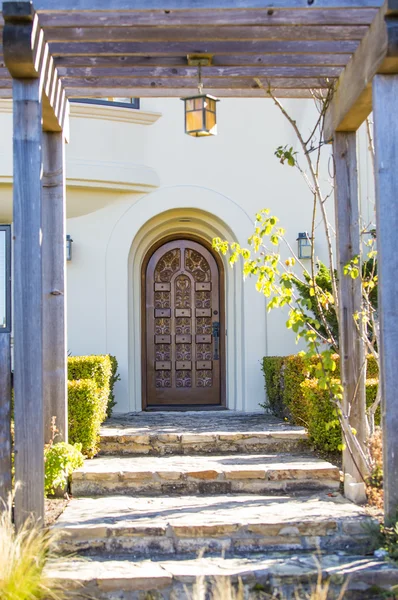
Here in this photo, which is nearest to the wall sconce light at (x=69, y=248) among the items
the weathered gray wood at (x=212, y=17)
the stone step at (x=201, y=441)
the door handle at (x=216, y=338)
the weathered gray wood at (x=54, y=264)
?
the door handle at (x=216, y=338)

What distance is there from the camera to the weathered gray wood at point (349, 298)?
563 centimetres

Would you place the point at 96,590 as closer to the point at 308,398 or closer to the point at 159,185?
the point at 308,398

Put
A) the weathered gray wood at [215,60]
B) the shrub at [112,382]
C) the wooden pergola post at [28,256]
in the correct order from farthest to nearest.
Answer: the shrub at [112,382] < the weathered gray wood at [215,60] < the wooden pergola post at [28,256]

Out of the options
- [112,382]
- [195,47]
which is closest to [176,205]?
[112,382]

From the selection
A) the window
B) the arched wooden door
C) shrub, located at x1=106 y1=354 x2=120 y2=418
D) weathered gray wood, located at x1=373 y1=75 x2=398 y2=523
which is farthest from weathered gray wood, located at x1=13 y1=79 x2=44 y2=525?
the arched wooden door

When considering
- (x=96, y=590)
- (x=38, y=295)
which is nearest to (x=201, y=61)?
(x=38, y=295)

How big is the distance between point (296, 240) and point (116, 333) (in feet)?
8.65

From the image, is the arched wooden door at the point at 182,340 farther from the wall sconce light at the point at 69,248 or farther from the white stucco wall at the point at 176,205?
the wall sconce light at the point at 69,248

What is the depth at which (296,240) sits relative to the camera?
926 cm

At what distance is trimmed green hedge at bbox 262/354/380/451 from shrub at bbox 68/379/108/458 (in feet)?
6.45

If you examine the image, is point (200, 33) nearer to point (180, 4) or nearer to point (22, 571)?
A: point (180, 4)

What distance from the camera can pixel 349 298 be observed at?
570cm

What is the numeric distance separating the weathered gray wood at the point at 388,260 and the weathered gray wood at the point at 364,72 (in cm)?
16

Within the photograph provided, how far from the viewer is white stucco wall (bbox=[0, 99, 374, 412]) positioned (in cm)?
907
